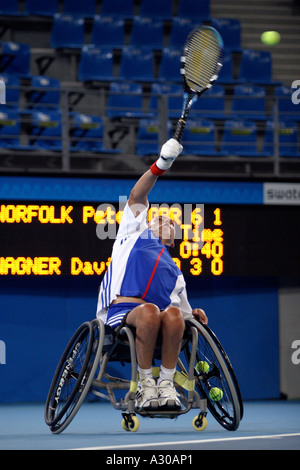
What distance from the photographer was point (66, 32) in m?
11.9

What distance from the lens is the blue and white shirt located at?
207 inches

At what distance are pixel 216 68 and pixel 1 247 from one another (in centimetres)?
329

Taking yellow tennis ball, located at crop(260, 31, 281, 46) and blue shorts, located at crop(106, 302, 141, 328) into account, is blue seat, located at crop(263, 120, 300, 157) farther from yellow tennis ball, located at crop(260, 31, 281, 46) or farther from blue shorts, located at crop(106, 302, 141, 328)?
blue shorts, located at crop(106, 302, 141, 328)

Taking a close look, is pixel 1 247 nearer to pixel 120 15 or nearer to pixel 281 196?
pixel 281 196

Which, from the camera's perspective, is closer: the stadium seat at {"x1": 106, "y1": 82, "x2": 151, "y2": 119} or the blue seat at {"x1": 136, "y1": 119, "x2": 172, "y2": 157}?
the blue seat at {"x1": 136, "y1": 119, "x2": 172, "y2": 157}

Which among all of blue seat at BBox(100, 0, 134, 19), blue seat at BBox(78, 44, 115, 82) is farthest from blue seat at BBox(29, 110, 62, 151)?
blue seat at BBox(100, 0, 134, 19)

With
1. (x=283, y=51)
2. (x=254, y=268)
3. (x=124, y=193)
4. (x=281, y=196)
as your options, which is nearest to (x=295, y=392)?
(x=254, y=268)

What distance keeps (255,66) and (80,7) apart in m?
2.77

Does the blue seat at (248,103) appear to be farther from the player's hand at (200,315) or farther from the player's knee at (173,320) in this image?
the player's knee at (173,320)

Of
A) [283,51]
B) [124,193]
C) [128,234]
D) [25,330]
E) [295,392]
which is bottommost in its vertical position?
[295,392]

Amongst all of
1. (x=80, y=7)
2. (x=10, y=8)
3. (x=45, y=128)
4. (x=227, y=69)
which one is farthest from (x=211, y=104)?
(x=10, y=8)

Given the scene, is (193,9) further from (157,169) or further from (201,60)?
(157,169)

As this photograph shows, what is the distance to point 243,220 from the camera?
8.52 meters

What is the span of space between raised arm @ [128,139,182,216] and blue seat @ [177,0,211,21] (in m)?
8.32
